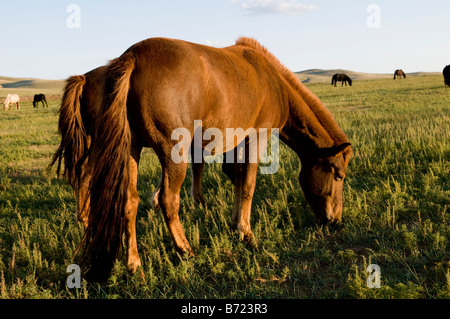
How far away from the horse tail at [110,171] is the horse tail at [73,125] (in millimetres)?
589

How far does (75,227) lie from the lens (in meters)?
4.51

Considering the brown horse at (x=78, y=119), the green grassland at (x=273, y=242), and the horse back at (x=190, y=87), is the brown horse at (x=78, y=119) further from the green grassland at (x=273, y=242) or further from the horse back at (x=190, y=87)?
the horse back at (x=190, y=87)

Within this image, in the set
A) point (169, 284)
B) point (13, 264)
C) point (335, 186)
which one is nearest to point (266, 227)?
point (335, 186)

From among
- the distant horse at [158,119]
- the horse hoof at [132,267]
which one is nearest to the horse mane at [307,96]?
the distant horse at [158,119]

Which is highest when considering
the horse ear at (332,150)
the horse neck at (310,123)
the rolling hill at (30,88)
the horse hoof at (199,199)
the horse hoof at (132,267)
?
the rolling hill at (30,88)

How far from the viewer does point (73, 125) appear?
366cm

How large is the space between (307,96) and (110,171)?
9.45 ft

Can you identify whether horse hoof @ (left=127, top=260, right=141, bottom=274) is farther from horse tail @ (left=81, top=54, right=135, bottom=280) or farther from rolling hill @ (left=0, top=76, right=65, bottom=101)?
rolling hill @ (left=0, top=76, right=65, bottom=101)

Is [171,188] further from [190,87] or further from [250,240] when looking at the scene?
[250,240]

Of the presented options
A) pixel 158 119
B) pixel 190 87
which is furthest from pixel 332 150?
pixel 158 119

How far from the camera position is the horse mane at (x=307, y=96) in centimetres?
473
